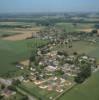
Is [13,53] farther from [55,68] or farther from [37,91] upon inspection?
[37,91]

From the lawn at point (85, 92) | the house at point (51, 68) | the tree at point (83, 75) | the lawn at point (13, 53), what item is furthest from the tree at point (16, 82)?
the house at point (51, 68)

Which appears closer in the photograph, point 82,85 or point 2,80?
point 82,85

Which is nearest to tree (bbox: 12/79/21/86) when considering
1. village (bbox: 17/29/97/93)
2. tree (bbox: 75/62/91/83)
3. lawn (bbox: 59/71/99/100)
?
village (bbox: 17/29/97/93)

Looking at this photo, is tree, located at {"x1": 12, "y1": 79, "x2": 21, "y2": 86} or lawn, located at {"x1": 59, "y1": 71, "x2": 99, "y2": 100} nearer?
lawn, located at {"x1": 59, "y1": 71, "x2": 99, "y2": 100}

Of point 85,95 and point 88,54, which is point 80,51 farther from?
point 85,95

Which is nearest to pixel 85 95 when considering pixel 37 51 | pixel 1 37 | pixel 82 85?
pixel 82 85

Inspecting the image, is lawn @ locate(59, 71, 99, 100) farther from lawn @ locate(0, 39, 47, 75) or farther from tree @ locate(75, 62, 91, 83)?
lawn @ locate(0, 39, 47, 75)
